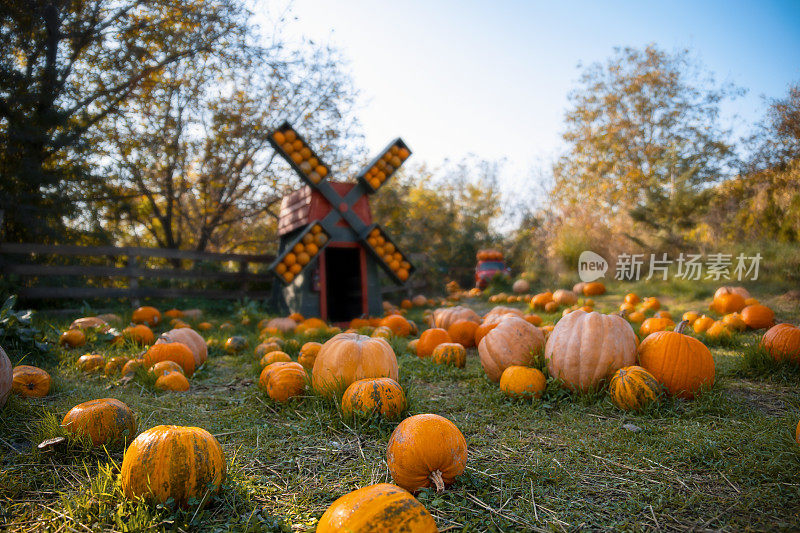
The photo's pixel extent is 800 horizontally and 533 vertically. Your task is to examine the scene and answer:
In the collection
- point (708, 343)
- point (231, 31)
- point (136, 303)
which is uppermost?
point (231, 31)

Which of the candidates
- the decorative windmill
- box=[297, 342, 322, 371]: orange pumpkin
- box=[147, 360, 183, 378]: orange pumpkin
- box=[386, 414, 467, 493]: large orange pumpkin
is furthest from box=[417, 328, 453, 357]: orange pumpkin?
the decorative windmill

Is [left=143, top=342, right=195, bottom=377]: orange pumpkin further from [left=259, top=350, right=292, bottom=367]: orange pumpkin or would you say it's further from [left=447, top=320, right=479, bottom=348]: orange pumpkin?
[left=447, top=320, right=479, bottom=348]: orange pumpkin

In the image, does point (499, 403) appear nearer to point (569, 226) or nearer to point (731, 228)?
point (731, 228)

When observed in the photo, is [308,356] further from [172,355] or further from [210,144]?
[210,144]

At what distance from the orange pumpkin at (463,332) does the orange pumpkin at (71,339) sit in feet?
12.5

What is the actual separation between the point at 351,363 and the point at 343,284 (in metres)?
6.74

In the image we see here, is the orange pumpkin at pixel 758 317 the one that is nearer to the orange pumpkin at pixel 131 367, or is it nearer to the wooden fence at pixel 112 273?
the orange pumpkin at pixel 131 367

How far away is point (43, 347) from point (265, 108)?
7.60 meters

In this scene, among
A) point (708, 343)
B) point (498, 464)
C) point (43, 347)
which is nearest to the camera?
point (498, 464)

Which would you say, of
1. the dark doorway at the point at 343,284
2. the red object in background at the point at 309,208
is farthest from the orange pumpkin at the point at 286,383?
the dark doorway at the point at 343,284

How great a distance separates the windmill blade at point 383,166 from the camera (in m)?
8.61

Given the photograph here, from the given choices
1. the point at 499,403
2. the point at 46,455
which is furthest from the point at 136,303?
the point at 499,403

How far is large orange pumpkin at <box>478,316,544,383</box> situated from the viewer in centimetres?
338

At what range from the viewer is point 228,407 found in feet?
9.98
